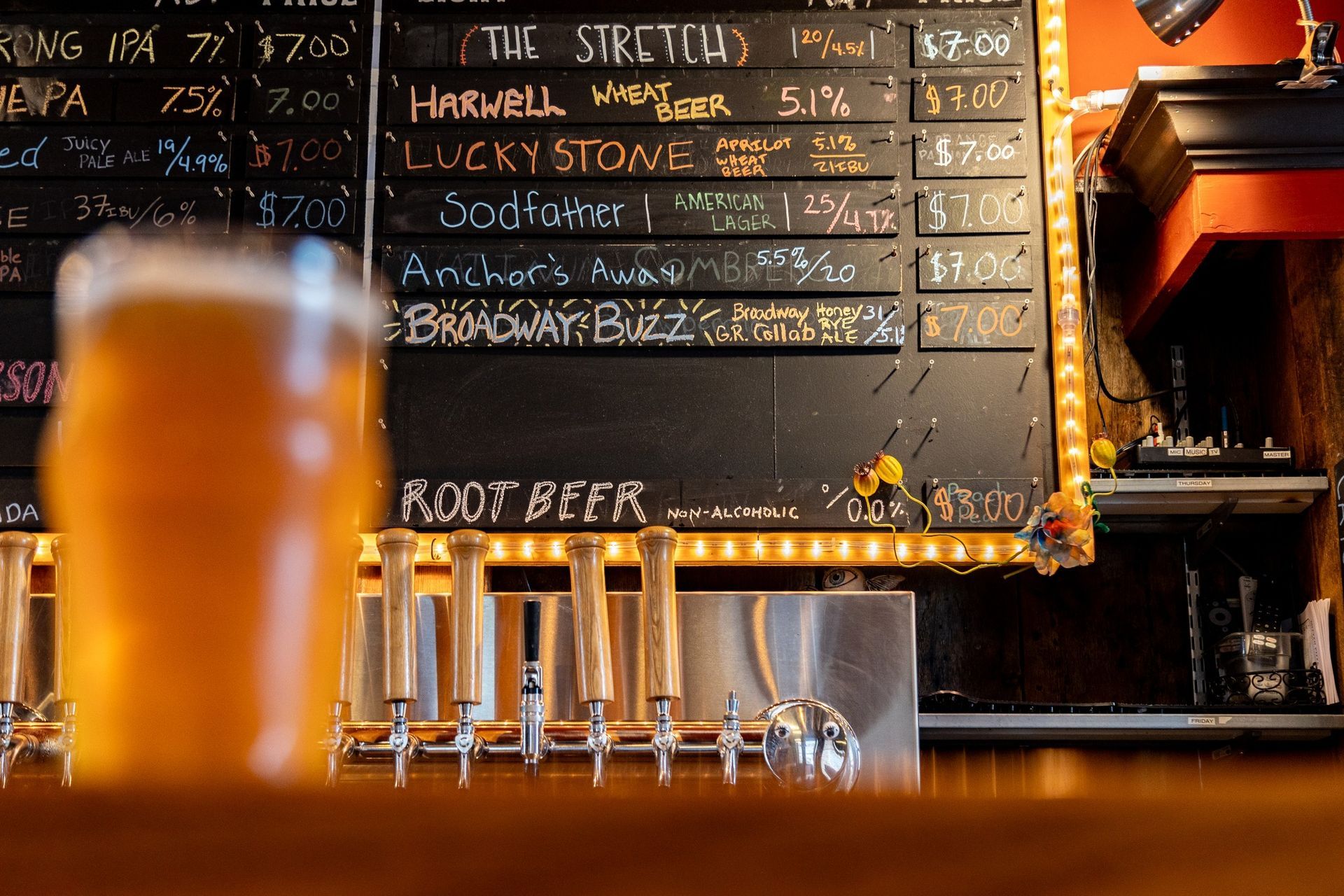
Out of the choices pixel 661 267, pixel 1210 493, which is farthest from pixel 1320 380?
pixel 661 267

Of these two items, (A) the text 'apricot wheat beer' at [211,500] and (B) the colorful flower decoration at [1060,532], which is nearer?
(A) the text 'apricot wheat beer' at [211,500]

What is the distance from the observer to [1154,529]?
11.3 feet

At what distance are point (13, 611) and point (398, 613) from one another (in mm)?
408

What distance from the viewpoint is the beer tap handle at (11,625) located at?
4.42 feet

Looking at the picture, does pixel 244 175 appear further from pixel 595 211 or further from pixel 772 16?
pixel 772 16

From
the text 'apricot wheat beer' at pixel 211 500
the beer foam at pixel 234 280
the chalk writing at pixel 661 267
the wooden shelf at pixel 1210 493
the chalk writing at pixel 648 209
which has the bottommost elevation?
the text 'apricot wheat beer' at pixel 211 500

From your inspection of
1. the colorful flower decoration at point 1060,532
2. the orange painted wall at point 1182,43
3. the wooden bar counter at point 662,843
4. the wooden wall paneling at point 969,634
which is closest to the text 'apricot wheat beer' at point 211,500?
the wooden bar counter at point 662,843

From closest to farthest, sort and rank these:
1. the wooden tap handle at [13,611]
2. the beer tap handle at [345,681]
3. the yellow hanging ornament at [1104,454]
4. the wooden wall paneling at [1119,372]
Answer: the beer tap handle at [345,681] → the wooden tap handle at [13,611] → the yellow hanging ornament at [1104,454] → the wooden wall paneling at [1119,372]

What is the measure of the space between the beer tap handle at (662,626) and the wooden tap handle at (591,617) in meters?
0.05

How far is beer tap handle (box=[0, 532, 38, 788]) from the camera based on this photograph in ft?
4.42

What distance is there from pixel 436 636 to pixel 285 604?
2015 millimetres

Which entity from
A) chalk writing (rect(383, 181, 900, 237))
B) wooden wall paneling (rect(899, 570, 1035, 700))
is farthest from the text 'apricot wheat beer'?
wooden wall paneling (rect(899, 570, 1035, 700))

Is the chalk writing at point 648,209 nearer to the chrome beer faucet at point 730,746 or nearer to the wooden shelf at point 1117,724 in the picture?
the wooden shelf at point 1117,724

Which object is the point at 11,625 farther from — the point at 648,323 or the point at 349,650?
the point at 648,323
